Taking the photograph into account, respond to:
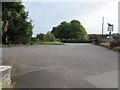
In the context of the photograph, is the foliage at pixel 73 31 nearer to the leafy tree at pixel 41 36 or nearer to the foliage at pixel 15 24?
the leafy tree at pixel 41 36

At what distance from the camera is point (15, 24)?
14.1 meters

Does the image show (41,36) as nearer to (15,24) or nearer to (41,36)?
(41,36)

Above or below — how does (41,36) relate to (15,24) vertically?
below

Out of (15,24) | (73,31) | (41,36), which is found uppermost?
(73,31)

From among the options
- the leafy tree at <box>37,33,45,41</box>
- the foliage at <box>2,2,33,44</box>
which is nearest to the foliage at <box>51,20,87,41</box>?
the leafy tree at <box>37,33,45,41</box>

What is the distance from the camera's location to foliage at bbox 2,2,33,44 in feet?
43.0

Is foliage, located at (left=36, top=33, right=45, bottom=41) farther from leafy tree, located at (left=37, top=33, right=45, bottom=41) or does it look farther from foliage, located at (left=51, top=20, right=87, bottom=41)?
foliage, located at (left=51, top=20, right=87, bottom=41)

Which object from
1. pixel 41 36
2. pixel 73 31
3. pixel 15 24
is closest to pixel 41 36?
pixel 41 36

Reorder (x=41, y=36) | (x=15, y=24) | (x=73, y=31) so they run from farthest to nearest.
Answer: (x=73, y=31) < (x=41, y=36) < (x=15, y=24)

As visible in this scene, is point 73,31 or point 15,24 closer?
point 15,24

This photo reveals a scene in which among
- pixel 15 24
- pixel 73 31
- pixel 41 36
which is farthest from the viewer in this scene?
pixel 73 31

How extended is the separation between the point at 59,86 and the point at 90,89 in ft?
2.56

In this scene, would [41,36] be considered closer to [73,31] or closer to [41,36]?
[41,36]

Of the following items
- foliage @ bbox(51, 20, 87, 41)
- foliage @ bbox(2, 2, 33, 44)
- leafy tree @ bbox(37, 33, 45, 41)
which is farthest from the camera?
foliage @ bbox(51, 20, 87, 41)
